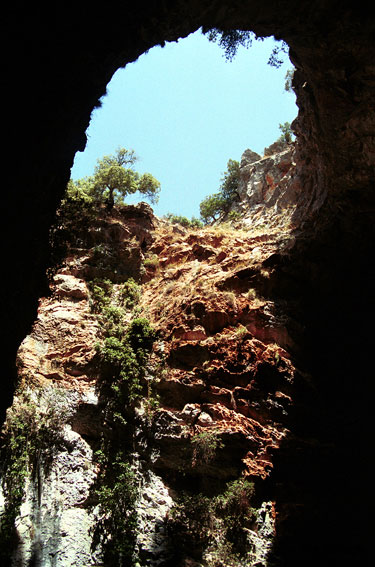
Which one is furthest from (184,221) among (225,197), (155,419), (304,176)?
(155,419)

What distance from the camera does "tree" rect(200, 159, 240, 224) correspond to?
29.0 meters

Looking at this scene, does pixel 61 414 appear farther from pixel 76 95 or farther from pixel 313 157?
pixel 313 157

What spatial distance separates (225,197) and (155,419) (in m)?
21.3

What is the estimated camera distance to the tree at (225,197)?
29.0 metres

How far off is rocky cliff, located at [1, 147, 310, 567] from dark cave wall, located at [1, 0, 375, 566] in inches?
34.4

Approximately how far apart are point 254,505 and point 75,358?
656 centimetres

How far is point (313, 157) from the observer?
16.5 meters

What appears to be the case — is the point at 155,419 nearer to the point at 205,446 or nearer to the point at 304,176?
the point at 205,446

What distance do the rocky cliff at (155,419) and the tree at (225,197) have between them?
1342 centimetres

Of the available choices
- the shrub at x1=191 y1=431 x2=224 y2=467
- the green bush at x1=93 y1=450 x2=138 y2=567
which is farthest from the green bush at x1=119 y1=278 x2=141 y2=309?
the shrub at x1=191 y1=431 x2=224 y2=467

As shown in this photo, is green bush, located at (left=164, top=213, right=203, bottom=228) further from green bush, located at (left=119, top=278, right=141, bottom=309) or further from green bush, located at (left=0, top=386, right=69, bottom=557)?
green bush, located at (left=0, top=386, right=69, bottom=557)

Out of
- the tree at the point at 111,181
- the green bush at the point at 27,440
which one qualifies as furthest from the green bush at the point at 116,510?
the tree at the point at 111,181

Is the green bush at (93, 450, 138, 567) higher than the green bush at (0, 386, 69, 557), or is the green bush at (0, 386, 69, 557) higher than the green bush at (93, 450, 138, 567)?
the green bush at (0, 386, 69, 557)

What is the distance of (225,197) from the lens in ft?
96.5
